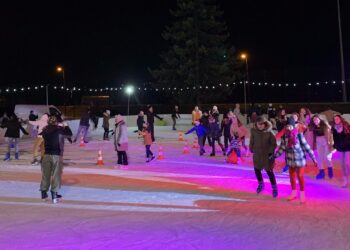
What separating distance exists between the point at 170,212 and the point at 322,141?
17.1 feet

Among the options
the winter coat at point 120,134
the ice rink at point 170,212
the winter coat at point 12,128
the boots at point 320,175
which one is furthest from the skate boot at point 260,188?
the winter coat at point 12,128

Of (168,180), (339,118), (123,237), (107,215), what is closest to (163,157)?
(168,180)

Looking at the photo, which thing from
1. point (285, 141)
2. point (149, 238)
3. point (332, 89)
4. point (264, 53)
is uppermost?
point (264, 53)

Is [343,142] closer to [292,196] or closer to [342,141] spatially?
[342,141]

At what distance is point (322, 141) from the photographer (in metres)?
11.6

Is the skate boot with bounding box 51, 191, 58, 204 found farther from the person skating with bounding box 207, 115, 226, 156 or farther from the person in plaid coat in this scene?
the person skating with bounding box 207, 115, 226, 156

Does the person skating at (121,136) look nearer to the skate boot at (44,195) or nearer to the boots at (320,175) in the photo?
the skate boot at (44,195)

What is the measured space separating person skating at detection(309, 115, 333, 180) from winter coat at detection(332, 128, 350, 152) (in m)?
0.95

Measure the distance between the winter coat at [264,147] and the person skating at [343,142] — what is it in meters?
2.07

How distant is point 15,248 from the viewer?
584cm

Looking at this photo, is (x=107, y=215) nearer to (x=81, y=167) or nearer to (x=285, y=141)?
(x=285, y=141)

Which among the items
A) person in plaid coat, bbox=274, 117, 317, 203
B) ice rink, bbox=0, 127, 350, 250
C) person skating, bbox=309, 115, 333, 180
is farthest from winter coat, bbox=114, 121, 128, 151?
person in plaid coat, bbox=274, 117, 317, 203

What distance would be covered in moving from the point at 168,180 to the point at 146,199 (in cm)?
275

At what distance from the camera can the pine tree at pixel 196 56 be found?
159 ft
